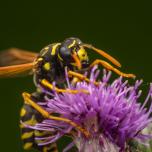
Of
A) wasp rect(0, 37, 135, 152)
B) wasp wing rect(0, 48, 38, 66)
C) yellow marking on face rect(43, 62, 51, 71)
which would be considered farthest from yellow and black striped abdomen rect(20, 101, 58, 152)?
wasp wing rect(0, 48, 38, 66)

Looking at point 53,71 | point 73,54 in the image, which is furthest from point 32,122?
point 73,54

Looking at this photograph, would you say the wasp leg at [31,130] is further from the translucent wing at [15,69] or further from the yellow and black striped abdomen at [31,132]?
the translucent wing at [15,69]

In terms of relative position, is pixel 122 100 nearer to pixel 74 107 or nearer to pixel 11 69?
pixel 74 107

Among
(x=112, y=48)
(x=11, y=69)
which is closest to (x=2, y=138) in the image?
(x=112, y=48)

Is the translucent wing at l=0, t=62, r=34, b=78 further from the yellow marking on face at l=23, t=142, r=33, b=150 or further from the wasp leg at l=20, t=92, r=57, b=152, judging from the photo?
the yellow marking on face at l=23, t=142, r=33, b=150

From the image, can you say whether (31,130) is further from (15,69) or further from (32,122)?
(15,69)

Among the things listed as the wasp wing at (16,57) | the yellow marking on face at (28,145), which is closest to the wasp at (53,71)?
the yellow marking on face at (28,145)

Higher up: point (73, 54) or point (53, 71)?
point (73, 54)
